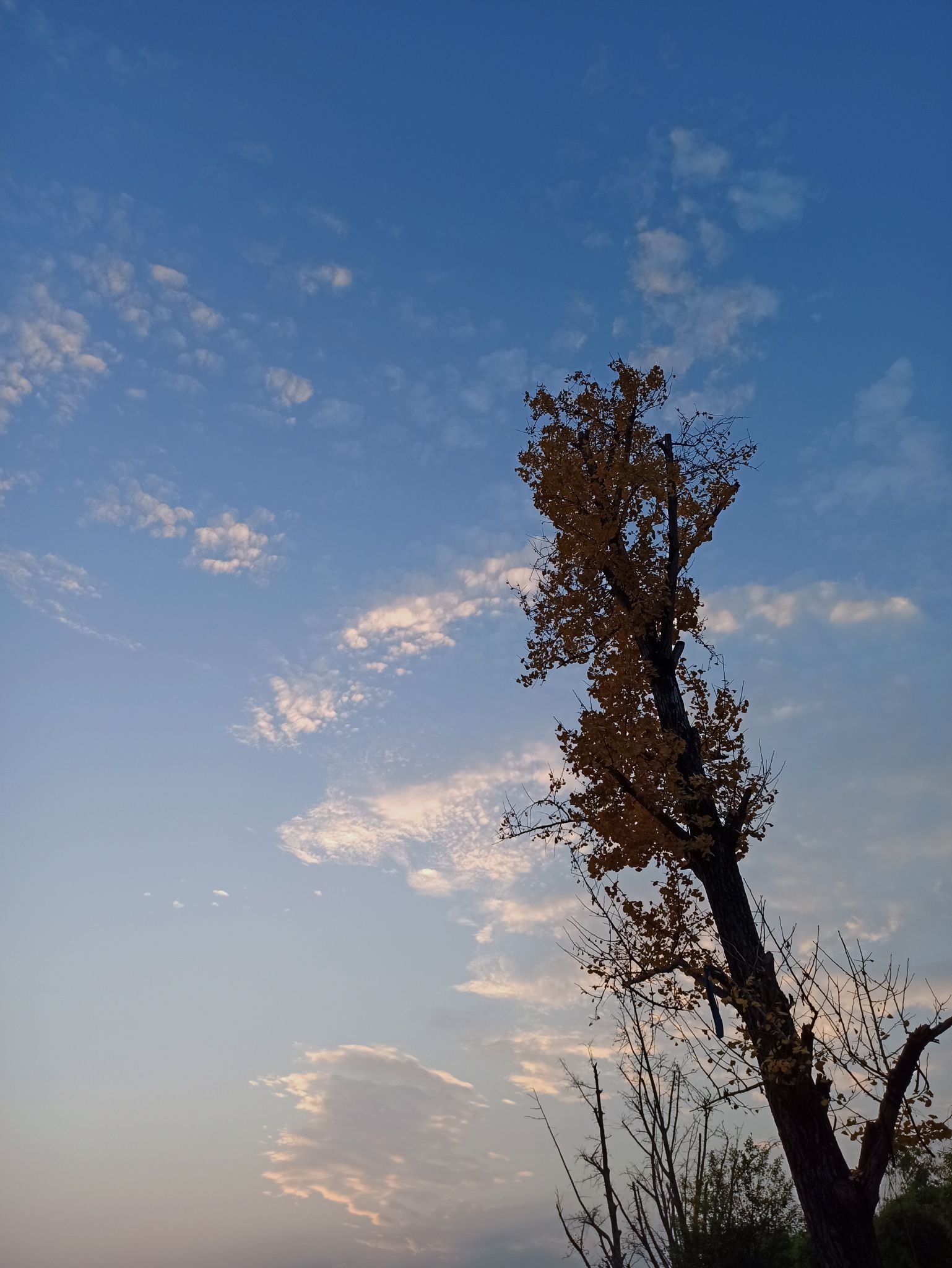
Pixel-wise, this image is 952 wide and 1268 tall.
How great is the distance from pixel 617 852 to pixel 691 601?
10.4 feet

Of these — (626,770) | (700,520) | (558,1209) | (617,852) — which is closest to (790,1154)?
(617,852)

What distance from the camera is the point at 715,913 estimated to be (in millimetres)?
7953

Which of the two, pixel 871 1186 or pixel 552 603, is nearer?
pixel 871 1186

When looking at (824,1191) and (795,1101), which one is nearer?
(824,1191)

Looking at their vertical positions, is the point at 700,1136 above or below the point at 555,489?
below

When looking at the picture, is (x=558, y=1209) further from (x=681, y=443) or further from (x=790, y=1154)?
(x=681, y=443)

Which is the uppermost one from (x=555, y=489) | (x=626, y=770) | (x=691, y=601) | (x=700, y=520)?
(x=555, y=489)

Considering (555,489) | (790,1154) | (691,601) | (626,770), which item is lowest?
(790,1154)

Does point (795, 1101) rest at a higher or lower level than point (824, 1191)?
higher

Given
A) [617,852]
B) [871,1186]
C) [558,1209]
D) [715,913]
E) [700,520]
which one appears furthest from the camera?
[558,1209]

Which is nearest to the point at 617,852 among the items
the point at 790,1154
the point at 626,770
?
the point at 626,770

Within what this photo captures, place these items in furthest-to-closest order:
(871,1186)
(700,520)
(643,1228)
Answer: (643,1228)
(700,520)
(871,1186)

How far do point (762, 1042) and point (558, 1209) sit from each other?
2121cm

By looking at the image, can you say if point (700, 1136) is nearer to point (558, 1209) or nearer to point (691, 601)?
point (558, 1209)
